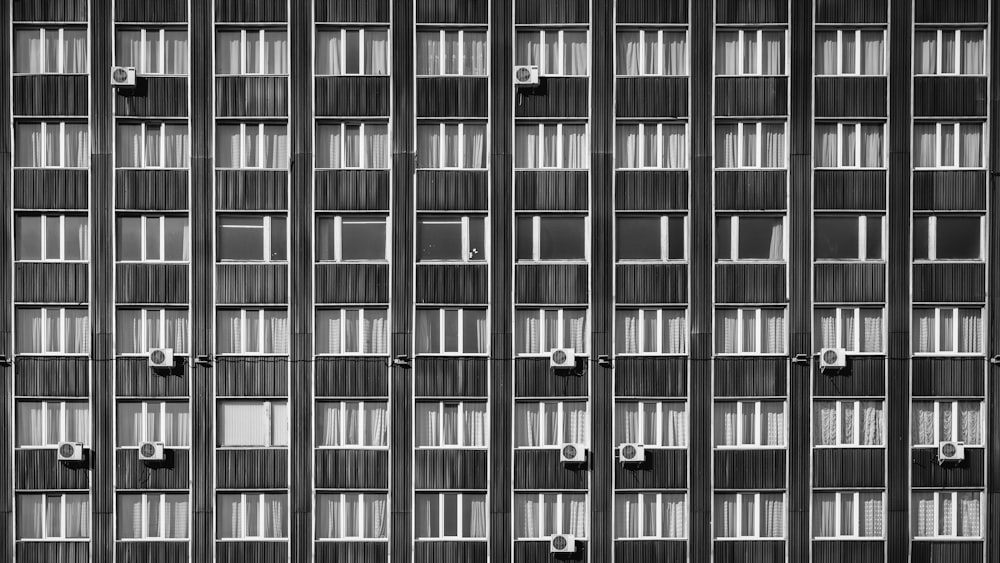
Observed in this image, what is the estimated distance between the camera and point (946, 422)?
17.7m

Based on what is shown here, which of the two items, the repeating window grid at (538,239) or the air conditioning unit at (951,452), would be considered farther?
the repeating window grid at (538,239)

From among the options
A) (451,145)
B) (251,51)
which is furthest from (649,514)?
(251,51)

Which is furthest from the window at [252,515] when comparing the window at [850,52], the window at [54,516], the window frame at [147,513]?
the window at [850,52]

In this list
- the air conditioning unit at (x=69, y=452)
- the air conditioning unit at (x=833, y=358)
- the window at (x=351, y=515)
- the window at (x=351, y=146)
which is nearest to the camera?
the air conditioning unit at (x=69, y=452)

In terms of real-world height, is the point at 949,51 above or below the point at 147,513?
above

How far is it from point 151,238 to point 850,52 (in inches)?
728

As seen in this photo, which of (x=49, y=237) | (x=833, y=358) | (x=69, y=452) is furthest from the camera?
(x=49, y=237)

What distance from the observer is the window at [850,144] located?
17.8m

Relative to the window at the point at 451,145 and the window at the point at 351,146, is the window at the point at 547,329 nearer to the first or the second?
the window at the point at 451,145

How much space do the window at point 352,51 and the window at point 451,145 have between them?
1.98 meters

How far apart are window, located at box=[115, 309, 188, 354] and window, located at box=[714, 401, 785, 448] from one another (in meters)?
13.7

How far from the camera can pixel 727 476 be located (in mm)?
17625

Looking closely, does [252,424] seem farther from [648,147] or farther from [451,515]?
[648,147]

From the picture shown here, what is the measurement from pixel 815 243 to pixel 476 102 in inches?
367
